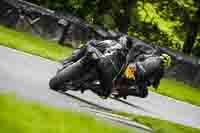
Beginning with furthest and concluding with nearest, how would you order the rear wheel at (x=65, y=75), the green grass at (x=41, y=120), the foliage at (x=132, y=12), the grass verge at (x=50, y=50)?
the foliage at (x=132, y=12) < the grass verge at (x=50, y=50) < the rear wheel at (x=65, y=75) < the green grass at (x=41, y=120)

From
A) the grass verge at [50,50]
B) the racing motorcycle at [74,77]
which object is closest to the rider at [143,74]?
the racing motorcycle at [74,77]

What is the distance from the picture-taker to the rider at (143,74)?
13.6 meters

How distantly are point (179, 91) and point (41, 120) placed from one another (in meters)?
15.6

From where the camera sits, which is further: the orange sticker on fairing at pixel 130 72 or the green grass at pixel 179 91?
the green grass at pixel 179 91

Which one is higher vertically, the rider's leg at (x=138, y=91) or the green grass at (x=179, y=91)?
the rider's leg at (x=138, y=91)

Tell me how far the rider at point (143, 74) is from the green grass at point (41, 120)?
16.5 feet

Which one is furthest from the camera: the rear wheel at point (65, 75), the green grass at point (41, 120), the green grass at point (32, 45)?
the green grass at point (32, 45)

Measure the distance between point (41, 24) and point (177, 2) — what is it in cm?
1168

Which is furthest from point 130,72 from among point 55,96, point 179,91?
point 179,91

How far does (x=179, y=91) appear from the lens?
2219cm

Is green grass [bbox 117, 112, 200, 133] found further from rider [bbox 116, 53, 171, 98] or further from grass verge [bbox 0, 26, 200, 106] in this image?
grass verge [bbox 0, 26, 200, 106]

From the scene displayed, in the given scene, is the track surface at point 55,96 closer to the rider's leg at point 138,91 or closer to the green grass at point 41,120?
the rider's leg at point 138,91

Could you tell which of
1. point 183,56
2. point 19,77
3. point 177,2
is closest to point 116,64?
point 19,77

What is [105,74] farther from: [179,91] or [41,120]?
[179,91]
